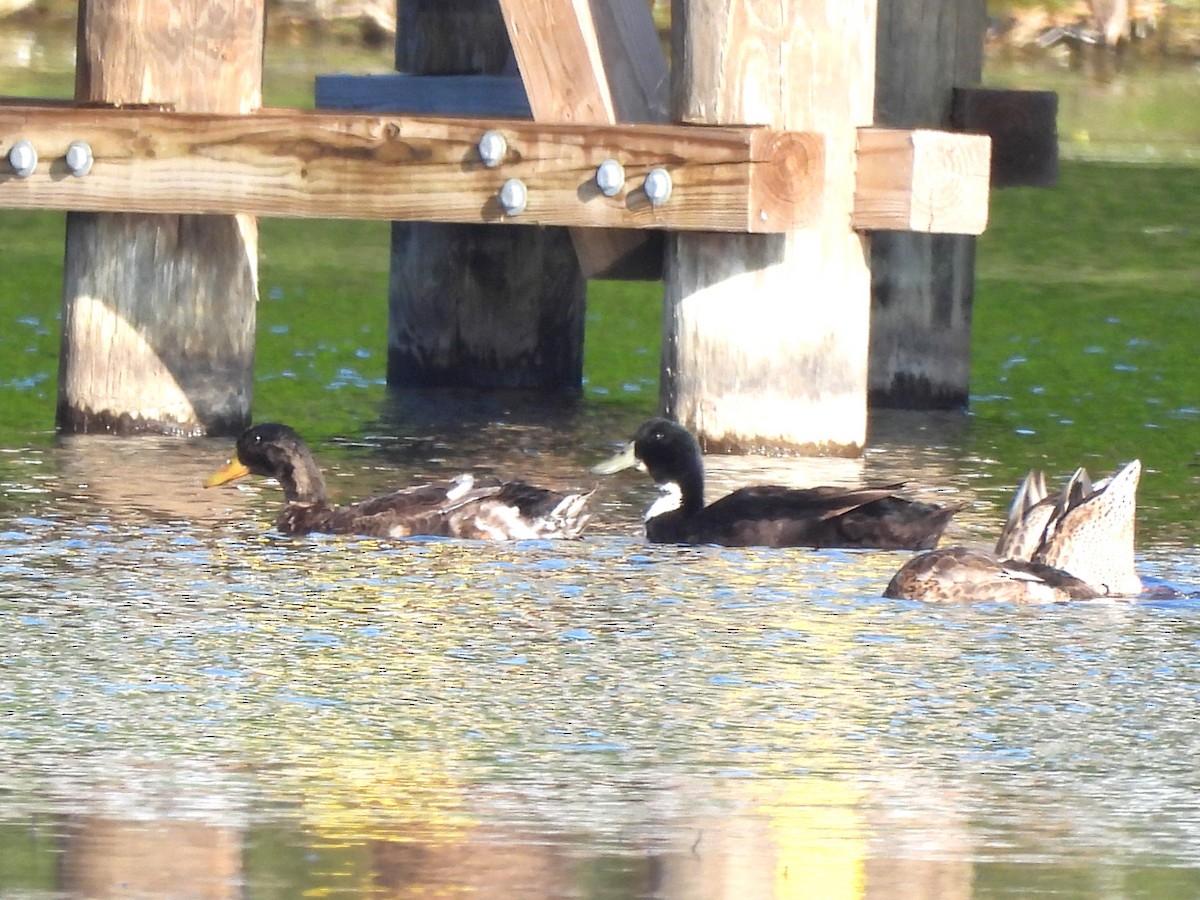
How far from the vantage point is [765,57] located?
10828mm

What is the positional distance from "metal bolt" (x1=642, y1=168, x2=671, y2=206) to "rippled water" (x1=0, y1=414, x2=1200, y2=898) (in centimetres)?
121

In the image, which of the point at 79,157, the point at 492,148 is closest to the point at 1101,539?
the point at 492,148

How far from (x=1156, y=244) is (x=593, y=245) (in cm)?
965

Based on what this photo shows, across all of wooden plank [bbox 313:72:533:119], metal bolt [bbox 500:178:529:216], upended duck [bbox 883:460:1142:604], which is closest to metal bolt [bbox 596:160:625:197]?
metal bolt [bbox 500:178:529:216]

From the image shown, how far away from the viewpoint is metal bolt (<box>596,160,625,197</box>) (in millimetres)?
10609

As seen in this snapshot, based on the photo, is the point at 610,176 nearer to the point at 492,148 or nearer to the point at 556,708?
the point at 492,148

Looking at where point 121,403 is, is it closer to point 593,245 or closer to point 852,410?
point 593,245

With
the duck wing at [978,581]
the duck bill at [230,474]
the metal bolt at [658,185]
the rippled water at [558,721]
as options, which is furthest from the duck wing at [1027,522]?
the duck bill at [230,474]

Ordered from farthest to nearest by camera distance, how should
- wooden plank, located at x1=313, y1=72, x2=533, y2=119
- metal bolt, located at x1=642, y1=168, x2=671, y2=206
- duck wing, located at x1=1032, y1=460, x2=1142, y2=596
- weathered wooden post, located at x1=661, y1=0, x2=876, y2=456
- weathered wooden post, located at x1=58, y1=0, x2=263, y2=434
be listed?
wooden plank, located at x1=313, y1=72, x2=533, y2=119 < weathered wooden post, located at x1=58, y1=0, x2=263, y2=434 < weathered wooden post, located at x1=661, y1=0, x2=876, y2=456 < metal bolt, located at x1=642, y1=168, x2=671, y2=206 < duck wing, located at x1=1032, y1=460, x2=1142, y2=596

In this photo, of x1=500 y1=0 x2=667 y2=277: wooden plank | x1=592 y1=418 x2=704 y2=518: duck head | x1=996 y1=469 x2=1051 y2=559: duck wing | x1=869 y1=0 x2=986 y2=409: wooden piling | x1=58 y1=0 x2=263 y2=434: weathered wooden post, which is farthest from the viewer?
x1=869 y1=0 x2=986 y2=409: wooden piling

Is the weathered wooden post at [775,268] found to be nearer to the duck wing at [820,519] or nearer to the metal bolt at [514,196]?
the metal bolt at [514,196]

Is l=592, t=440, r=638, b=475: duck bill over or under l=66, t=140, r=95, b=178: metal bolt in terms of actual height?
under

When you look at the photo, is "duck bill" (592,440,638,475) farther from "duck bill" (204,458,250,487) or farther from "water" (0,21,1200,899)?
"duck bill" (204,458,250,487)

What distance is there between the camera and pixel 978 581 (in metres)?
8.51
